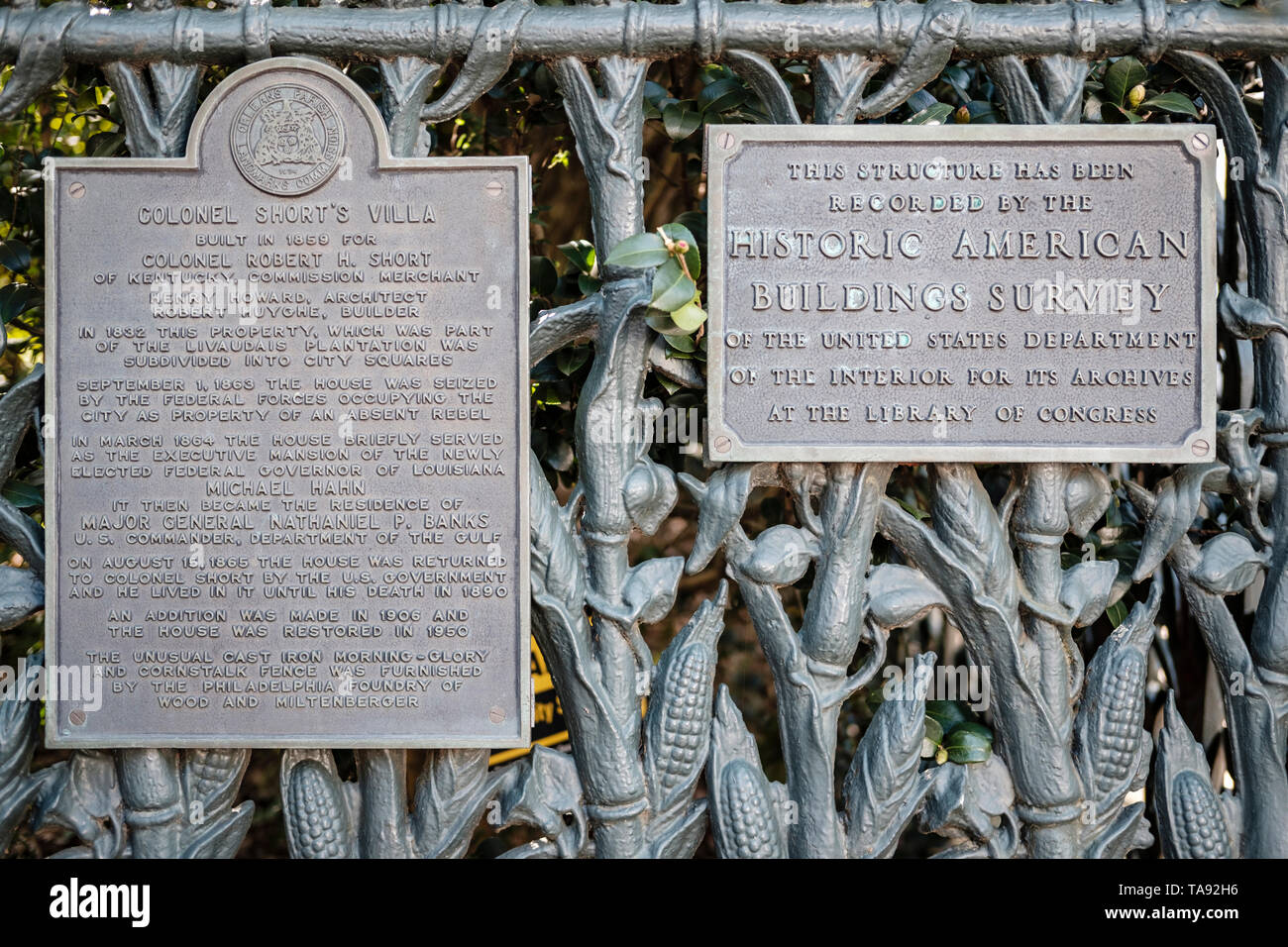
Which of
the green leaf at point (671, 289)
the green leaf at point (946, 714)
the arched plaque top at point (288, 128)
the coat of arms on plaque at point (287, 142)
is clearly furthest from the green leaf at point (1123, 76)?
the coat of arms on plaque at point (287, 142)

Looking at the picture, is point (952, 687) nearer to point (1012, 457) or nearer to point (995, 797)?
point (995, 797)

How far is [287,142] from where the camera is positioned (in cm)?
378

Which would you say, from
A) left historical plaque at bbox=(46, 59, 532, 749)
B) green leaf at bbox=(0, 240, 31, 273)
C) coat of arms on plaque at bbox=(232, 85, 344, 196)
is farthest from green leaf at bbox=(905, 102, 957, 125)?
green leaf at bbox=(0, 240, 31, 273)

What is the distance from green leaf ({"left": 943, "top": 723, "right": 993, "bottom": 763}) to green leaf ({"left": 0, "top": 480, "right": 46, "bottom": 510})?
11.0ft

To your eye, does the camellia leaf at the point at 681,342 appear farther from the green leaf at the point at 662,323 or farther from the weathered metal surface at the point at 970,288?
the weathered metal surface at the point at 970,288

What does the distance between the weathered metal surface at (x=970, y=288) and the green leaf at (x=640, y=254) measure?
227 mm

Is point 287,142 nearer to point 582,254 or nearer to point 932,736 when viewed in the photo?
point 582,254

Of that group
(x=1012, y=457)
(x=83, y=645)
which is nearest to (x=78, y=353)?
(x=83, y=645)

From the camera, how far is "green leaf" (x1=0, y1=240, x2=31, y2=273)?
4.18 meters

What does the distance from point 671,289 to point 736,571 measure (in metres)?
1.00

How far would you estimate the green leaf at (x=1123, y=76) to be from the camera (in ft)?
13.0

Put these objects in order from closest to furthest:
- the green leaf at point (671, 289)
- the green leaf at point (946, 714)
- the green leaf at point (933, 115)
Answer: the green leaf at point (671, 289) < the green leaf at point (933, 115) < the green leaf at point (946, 714)

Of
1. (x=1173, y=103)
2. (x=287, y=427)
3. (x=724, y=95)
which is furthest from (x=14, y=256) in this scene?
(x=1173, y=103)

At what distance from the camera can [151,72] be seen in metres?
3.87
